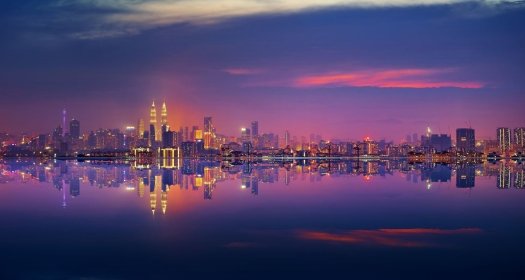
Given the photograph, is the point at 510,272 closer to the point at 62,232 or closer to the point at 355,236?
the point at 355,236

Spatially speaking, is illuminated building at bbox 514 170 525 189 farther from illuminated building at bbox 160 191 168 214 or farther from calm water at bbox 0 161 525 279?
illuminated building at bbox 160 191 168 214

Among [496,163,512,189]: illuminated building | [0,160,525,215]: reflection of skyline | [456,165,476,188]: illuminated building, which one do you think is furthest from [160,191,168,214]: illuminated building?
[496,163,512,189]: illuminated building

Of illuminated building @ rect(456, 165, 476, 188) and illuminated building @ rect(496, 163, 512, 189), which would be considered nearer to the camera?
illuminated building @ rect(496, 163, 512, 189)

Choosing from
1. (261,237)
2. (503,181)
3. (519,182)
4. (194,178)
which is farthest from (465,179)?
(261,237)

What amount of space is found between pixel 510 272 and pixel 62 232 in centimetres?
1247

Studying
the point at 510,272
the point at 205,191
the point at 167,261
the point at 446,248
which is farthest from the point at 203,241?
the point at 205,191

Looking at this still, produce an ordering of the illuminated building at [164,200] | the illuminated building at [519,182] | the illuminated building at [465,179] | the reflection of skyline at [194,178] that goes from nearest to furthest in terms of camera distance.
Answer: the illuminated building at [164,200]
the reflection of skyline at [194,178]
the illuminated building at [519,182]
the illuminated building at [465,179]

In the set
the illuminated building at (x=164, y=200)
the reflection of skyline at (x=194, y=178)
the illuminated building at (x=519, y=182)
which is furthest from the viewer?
the illuminated building at (x=519, y=182)

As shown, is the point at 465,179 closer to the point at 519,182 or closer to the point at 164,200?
the point at 519,182

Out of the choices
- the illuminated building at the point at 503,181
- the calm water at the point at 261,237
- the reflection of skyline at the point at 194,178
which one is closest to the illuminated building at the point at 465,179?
the reflection of skyline at the point at 194,178

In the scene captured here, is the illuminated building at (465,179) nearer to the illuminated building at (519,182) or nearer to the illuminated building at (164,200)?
the illuminated building at (519,182)

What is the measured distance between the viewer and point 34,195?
32.8m

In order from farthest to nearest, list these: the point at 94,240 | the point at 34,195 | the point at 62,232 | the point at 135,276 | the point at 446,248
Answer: the point at 34,195
the point at 62,232
the point at 94,240
the point at 446,248
the point at 135,276

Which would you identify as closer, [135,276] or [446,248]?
[135,276]
